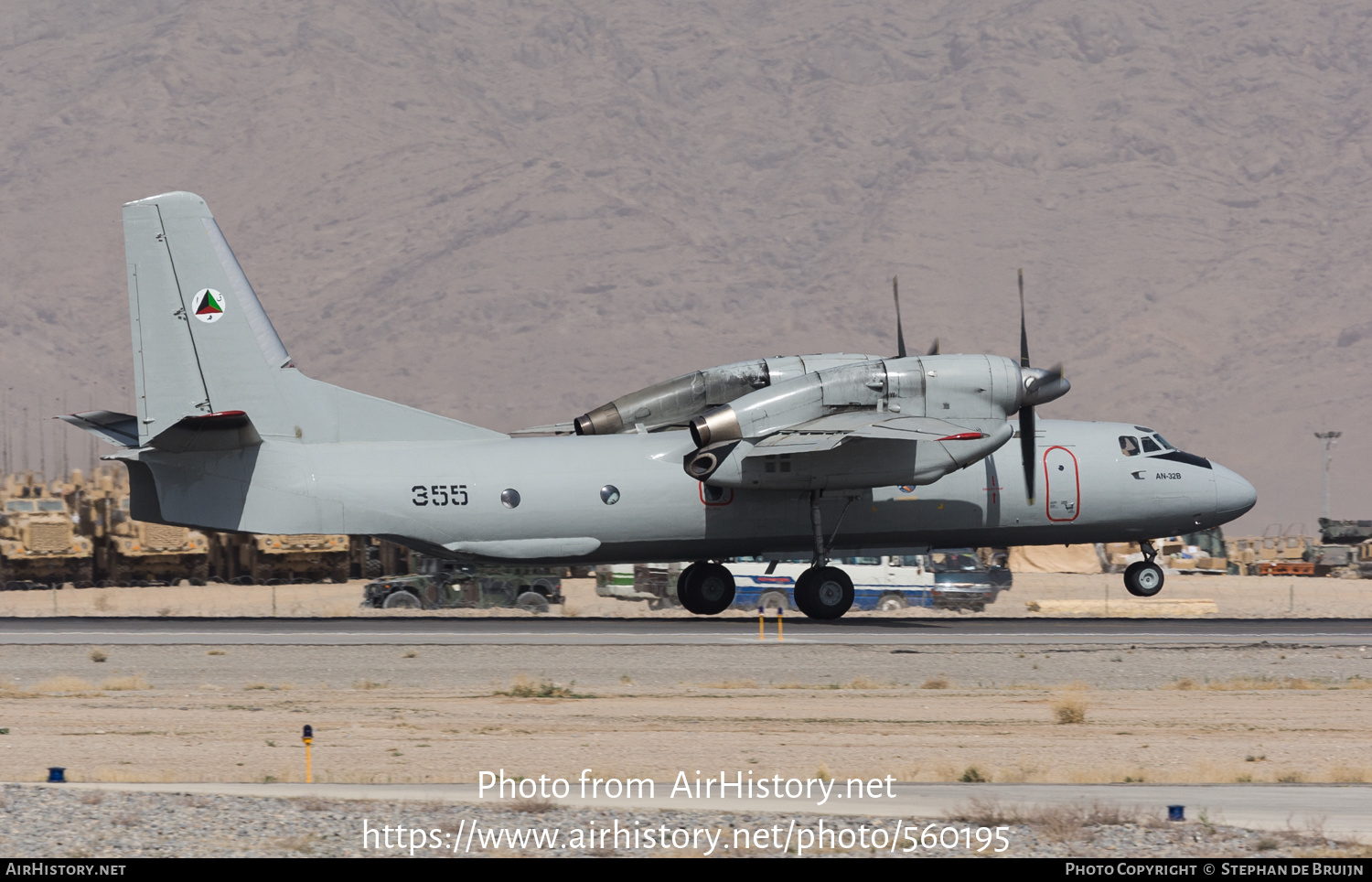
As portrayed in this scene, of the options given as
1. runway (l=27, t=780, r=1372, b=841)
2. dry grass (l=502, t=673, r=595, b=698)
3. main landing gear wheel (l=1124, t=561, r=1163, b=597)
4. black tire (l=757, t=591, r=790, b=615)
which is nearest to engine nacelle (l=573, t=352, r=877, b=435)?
black tire (l=757, t=591, r=790, b=615)

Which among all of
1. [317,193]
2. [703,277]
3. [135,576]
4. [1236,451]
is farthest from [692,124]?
[135,576]

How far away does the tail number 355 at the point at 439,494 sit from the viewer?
3173 centimetres

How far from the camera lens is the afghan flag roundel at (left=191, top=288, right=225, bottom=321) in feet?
105

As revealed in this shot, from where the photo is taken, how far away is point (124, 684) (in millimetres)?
24672

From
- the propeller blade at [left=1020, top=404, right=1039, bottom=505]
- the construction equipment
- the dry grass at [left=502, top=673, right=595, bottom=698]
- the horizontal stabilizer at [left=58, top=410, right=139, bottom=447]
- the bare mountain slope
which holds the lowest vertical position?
the dry grass at [left=502, top=673, right=595, bottom=698]

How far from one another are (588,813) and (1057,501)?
23078 millimetres

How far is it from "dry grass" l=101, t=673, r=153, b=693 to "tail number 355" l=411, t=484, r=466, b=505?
776 centimetres

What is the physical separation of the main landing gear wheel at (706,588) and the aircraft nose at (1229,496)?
11.4 metres

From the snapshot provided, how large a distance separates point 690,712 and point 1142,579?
1618cm

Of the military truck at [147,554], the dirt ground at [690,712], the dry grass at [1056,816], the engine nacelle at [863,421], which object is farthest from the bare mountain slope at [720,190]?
the dry grass at [1056,816]

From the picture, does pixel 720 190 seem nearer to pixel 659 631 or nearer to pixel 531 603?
pixel 531 603

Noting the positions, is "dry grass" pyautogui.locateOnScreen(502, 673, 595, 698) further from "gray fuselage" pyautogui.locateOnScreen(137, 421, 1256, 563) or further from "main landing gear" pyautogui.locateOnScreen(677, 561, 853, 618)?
"main landing gear" pyautogui.locateOnScreen(677, 561, 853, 618)

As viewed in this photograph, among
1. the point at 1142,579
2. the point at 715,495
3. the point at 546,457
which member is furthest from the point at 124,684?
the point at 1142,579

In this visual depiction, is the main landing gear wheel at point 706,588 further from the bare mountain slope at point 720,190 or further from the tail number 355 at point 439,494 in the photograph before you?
the bare mountain slope at point 720,190
